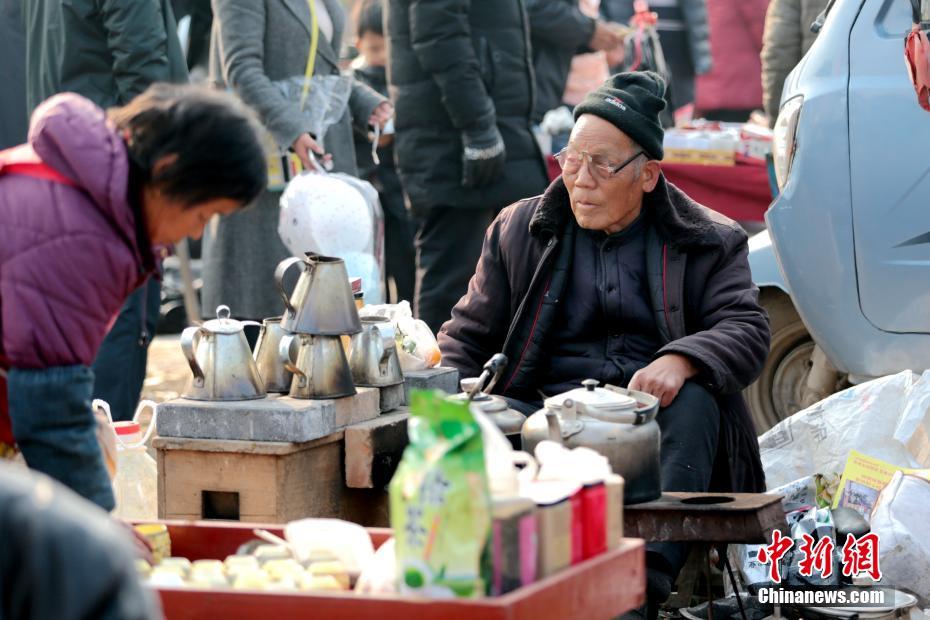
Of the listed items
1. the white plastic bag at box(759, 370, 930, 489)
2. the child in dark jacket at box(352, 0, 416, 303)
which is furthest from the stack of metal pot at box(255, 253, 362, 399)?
the child in dark jacket at box(352, 0, 416, 303)

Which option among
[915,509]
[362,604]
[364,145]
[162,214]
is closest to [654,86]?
[915,509]

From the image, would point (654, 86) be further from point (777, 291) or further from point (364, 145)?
point (364, 145)

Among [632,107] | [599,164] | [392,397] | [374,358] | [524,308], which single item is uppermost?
[632,107]

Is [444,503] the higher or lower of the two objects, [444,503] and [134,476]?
the higher

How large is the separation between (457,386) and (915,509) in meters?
1.21

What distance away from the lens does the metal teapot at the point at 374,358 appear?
3.77 m

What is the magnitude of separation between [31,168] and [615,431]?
1.34 m

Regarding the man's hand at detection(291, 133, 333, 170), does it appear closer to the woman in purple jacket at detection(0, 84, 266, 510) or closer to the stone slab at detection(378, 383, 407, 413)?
the stone slab at detection(378, 383, 407, 413)

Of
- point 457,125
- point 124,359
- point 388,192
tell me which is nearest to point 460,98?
point 457,125

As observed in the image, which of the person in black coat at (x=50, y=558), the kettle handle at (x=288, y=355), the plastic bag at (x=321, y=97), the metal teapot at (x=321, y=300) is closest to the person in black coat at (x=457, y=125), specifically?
the plastic bag at (x=321, y=97)

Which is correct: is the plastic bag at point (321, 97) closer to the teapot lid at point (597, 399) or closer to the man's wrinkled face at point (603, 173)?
the man's wrinkled face at point (603, 173)

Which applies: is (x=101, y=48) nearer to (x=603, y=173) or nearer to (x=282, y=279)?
(x=282, y=279)

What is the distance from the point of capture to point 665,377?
12.1ft

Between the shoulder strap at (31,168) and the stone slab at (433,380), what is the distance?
1.50 meters
